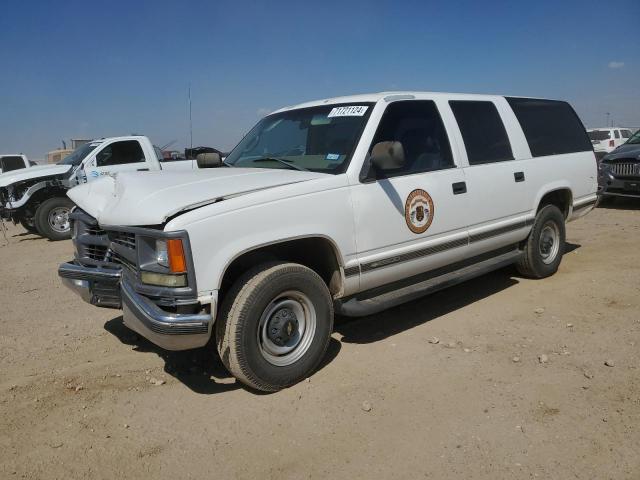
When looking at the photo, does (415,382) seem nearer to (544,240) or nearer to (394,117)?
(394,117)

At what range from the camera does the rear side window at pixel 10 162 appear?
17109 mm

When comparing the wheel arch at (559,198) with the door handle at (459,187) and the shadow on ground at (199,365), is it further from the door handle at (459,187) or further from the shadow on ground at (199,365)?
the shadow on ground at (199,365)

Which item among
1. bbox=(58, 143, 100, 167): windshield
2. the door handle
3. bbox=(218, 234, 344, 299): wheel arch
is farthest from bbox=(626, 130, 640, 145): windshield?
bbox=(58, 143, 100, 167): windshield

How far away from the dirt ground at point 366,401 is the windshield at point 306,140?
149cm

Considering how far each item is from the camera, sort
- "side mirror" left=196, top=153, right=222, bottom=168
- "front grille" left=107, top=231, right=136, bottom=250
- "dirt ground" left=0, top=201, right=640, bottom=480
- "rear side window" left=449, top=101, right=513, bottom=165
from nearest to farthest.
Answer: "dirt ground" left=0, top=201, right=640, bottom=480 → "front grille" left=107, top=231, right=136, bottom=250 → "rear side window" left=449, top=101, right=513, bottom=165 → "side mirror" left=196, top=153, right=222, bottom=168

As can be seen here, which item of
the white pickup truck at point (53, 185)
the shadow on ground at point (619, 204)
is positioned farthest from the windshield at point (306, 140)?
the shadow on ground at point (619, 204)

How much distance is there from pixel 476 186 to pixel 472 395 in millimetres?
1929

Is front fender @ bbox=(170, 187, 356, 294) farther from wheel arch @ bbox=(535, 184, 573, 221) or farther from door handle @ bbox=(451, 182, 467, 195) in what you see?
wheel arch @ bbox=(535, 184, 573, 221)

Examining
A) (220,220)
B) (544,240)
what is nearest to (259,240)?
(220,220)

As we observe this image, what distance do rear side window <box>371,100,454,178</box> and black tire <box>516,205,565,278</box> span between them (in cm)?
165

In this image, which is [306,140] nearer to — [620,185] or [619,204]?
[620,185]

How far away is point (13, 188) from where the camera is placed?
1005 centimetres

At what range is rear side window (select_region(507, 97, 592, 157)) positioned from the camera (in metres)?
5.28

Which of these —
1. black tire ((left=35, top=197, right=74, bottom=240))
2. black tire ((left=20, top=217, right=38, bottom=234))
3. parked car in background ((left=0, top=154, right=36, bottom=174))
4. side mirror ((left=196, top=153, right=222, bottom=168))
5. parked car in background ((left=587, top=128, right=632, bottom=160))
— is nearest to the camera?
side mirror ((left=196, top=153, right=222, bottom=168))
